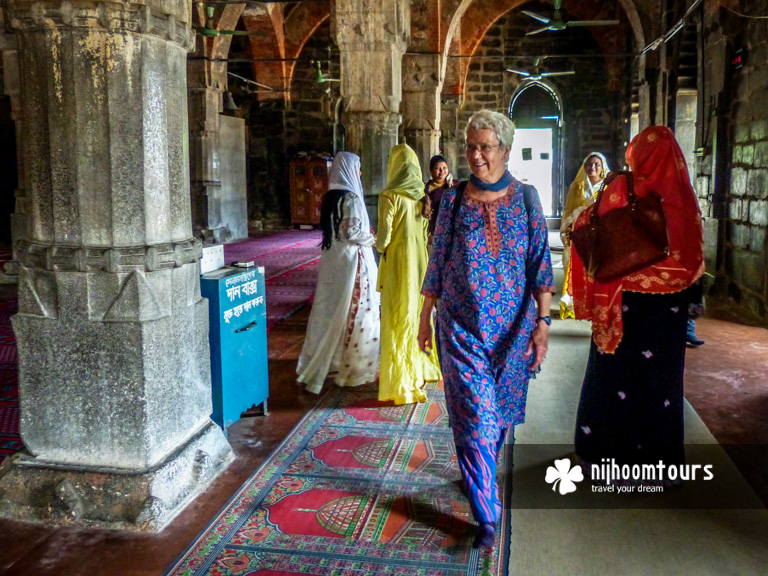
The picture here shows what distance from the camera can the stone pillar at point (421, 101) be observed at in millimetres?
11023

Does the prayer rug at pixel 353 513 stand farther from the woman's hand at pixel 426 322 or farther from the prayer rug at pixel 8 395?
the prayer rug at pixel 8 395

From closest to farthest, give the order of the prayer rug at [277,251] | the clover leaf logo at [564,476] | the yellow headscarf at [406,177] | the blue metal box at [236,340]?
the clover leaf logo at [564,476] < the blue metal box at [236,340] < the yellow headscarf at [406,177] < the prayer rug at [277,251]

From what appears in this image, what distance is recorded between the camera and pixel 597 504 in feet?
9.97

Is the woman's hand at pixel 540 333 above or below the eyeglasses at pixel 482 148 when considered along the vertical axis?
below

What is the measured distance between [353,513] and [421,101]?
9131mm

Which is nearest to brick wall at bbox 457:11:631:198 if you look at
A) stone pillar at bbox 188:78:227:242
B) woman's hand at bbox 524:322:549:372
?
stone pillar at bbox 188:78:227:242

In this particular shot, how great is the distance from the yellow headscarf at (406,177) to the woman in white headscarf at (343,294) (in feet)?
0.93

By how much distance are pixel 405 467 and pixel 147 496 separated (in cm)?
120

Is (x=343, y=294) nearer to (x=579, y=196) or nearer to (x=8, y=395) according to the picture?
(x=8, y=395)

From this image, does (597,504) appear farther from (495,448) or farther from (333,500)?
(333,500)

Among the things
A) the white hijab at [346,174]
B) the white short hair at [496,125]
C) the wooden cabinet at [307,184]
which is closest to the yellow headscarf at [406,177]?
the white hijab at [346,174]

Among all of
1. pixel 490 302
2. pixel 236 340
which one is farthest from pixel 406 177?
pixel 490 302

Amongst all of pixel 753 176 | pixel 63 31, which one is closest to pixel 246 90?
pixel 753 176

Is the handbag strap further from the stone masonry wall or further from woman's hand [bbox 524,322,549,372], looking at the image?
the stone masonry wall
